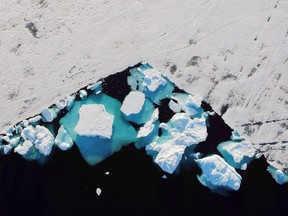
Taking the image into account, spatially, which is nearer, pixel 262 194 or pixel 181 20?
pixel 262 194

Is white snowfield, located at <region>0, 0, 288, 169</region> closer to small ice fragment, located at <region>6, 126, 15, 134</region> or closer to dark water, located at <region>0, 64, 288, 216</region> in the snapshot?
small ice fragment, located at <region>6, 126, 15, 134</region>

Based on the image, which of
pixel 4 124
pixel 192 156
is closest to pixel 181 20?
pixel 192 156

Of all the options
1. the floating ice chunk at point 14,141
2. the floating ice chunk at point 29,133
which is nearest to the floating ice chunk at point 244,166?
the floating ice chunk at point 29,133

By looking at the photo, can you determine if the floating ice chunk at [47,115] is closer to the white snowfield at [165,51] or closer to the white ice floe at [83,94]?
the white snowfield at [165,51]

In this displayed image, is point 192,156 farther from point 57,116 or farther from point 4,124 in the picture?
point 4,124

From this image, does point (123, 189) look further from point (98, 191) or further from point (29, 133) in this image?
point (29, 133)

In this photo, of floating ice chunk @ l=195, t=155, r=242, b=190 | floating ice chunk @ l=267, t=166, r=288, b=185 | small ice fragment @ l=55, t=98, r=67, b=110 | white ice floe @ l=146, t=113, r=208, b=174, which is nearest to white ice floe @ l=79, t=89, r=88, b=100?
small ice fragment @ l=55, t=98, r=67, b=110
